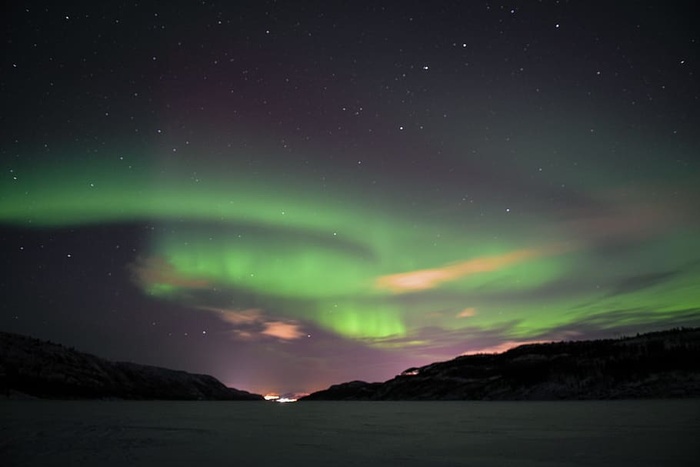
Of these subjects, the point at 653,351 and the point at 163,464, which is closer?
the point at 163,464

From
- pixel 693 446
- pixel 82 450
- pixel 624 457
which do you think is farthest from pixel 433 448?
pixel 82 450

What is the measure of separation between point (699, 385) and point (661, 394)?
436 inches

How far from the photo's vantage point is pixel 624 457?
2052 cm

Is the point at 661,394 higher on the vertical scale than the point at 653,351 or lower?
lower

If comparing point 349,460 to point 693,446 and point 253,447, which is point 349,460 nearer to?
point 253,447

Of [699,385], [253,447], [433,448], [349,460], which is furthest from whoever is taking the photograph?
[699,385]

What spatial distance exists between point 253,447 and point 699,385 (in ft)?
571

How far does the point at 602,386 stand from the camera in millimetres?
180250

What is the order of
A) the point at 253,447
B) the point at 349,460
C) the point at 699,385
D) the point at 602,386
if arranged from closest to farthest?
the point at 349,460 < the point at 253,447 < the point at 699,385 < the point at 602,386

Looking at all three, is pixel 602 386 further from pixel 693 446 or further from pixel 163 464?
pixel 163 464

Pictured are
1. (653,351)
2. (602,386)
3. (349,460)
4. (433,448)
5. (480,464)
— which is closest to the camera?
(480,464)

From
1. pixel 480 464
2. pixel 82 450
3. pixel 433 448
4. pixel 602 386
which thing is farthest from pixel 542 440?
pixel 602 386

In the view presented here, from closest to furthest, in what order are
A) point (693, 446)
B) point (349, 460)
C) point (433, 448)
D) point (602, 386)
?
point (349, 460) < point (693, 446) < point (433, 448) < point (602, 386)

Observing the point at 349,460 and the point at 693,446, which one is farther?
the point at 693,446
